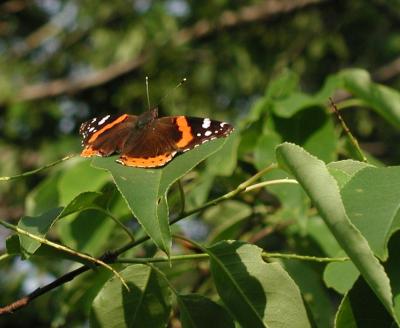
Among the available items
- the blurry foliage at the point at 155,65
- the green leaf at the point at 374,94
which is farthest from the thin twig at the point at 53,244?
the blurry foliage at the point at 155,65

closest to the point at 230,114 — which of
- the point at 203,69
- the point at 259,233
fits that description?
the point at 203,69

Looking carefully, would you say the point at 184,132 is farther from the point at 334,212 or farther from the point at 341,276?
the point at 334,212

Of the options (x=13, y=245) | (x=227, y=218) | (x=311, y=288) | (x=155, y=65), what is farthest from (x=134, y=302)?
(x=155, y=65)

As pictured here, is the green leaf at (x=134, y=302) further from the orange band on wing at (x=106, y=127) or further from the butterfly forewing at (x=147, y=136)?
the orange band on wing at (x=106, y=127)

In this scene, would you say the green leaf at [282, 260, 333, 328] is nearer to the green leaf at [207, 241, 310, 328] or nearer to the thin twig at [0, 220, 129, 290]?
the green leaf at [207, 241, 310, 328]

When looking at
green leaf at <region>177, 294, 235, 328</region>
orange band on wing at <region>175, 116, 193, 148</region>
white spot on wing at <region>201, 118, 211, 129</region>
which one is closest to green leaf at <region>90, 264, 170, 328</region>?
green leaf at <region>177, 294, 235, 328</region>

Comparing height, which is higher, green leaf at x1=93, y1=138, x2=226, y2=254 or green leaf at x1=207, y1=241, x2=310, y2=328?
green leaf at x1=93, y1=138, x2=226, y2=254

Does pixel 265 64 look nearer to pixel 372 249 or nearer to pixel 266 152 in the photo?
pixel 266 152
